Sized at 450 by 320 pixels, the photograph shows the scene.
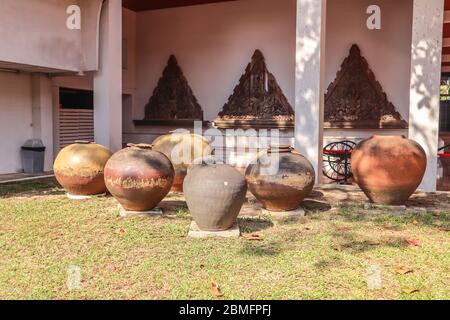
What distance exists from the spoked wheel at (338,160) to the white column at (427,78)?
246cm

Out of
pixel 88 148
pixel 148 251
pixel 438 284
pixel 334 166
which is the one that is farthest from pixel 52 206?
pixel 334 166

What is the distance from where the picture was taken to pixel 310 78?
8.95 m

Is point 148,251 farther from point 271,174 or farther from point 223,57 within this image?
point 223,57

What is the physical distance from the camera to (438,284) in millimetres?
3836

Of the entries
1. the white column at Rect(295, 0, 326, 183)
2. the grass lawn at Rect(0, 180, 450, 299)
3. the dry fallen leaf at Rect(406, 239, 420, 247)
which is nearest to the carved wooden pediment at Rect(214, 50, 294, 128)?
the white column at Rect(295, 0, 326, 183)

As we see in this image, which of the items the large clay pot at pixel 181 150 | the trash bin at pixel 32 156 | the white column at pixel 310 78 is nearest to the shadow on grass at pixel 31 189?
the trash bin at pixel 32 156

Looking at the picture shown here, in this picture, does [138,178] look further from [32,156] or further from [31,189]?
[32,156]

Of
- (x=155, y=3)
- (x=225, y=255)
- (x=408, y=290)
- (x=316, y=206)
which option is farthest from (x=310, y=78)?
(x=155, y=3)

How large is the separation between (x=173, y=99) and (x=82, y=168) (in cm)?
712

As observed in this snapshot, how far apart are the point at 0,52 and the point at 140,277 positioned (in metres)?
6.86

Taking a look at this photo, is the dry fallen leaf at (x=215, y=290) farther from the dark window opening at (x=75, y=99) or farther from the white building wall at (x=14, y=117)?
the dark window opening at (x=75, y=99)

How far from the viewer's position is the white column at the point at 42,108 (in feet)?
37.5

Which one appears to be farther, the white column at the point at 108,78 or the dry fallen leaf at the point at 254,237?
the white column at the point at 108,78

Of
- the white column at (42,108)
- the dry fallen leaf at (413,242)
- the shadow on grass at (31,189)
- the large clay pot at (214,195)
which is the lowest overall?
the dry fallen leaf at (413,242)
